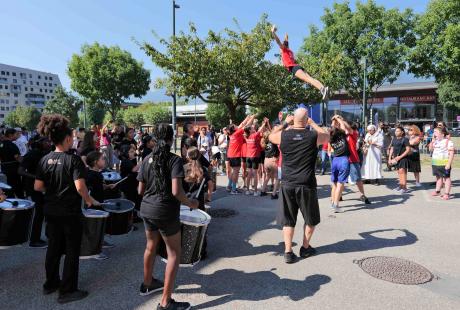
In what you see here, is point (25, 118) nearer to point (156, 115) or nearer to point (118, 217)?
point (156, 115)

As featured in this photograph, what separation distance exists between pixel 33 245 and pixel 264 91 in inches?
487

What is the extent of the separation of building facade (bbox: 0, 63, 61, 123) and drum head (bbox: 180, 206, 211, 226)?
13755 cm

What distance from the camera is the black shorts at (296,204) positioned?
4.75 meters

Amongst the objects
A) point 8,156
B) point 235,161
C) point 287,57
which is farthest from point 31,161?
point 235,161

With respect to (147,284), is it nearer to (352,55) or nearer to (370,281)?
(370,281)

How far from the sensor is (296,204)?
192 inches

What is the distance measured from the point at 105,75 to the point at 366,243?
2788cm

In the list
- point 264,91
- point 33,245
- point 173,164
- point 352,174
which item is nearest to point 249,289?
point 173,164

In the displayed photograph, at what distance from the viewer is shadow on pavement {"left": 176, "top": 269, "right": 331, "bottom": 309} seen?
3.87 m

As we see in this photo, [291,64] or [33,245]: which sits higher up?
[291,64]


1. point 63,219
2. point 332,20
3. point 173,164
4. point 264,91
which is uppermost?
point 332,20

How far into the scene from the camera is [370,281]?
4.23 metres

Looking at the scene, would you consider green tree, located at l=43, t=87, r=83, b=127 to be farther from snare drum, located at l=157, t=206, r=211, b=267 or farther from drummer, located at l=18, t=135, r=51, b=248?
snare drum, located at l=157, t=206, r=211, b=267

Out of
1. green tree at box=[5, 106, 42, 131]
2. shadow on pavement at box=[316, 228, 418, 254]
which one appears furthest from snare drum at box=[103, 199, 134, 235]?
green tree at box=[5, 106, 42, 131]
